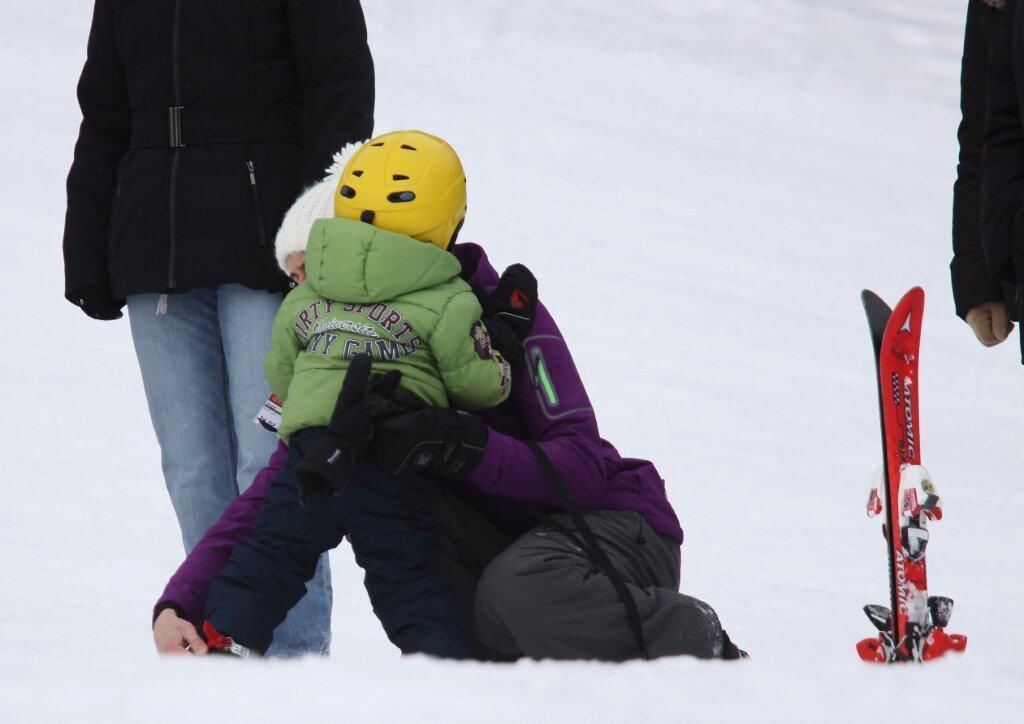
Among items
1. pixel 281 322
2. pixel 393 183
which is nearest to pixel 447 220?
pixel 393 183

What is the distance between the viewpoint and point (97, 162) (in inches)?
122

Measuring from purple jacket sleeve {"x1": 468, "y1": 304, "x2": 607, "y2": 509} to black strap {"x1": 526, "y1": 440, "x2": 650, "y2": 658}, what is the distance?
1 cm

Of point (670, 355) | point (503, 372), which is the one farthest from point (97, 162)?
point (670, 355)

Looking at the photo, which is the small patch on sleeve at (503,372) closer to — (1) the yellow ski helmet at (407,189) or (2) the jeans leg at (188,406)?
(1) the yellow ski helmet at (407,189)

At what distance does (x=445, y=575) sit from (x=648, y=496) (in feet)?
1.11

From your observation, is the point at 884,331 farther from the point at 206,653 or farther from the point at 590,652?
the point at 206,653

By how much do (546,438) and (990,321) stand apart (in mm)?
851

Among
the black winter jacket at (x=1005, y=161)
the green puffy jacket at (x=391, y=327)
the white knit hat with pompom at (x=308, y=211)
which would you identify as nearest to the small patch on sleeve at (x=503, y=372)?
the green puffy jacket at (x=391, y=327)

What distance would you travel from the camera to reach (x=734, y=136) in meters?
9.20

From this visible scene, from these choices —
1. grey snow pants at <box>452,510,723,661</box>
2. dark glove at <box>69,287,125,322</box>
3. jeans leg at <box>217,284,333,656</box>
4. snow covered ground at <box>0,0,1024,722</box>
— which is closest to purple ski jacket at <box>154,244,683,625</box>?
grey snow pants at <box>452,510,723,661</box>

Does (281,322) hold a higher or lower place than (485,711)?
lower

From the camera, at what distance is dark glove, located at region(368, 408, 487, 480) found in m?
2.20

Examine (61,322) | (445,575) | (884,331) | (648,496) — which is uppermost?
(884,331)

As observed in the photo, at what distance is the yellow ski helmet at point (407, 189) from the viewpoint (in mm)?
2416
